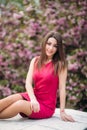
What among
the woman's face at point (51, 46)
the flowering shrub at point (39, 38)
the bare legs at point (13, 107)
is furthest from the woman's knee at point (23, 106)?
the flowering shrub at point (39, 38)

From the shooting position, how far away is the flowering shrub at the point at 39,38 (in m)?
7.19

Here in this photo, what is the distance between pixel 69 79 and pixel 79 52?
46 centimetres

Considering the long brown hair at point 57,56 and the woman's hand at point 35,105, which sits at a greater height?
the long brown hair at point 57,56

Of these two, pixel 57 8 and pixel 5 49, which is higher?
pixel 57 8

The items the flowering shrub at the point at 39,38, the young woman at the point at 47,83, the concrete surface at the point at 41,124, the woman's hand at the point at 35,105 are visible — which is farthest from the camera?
the flowering shrub at the point at 39,38

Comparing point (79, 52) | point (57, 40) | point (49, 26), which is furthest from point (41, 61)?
point (49, 26)

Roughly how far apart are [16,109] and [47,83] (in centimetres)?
43

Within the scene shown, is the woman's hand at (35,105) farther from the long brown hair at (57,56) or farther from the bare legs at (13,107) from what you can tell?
the long brown hair at (57,56)

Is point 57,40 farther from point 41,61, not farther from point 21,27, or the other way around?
point 21,27

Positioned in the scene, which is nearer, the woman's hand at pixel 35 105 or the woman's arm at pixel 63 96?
the woman's hand at pixel 35 105

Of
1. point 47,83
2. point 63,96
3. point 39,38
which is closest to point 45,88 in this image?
point 47,83

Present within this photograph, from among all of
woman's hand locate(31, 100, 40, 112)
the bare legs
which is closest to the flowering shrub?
the bare legs

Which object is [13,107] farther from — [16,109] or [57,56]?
[57,56]

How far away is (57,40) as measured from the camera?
4.70m
